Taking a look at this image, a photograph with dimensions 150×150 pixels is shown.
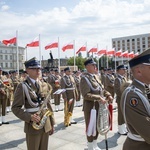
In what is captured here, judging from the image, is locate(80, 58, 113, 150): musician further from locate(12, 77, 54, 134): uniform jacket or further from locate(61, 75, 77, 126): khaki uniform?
locate(61, 75, 77, 126): khaki uniform

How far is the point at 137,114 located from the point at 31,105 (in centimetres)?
237

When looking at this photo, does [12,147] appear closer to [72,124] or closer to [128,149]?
[72,124]

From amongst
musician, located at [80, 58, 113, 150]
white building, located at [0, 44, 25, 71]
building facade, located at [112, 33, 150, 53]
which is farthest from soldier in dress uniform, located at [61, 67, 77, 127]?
building facade, located at [112, 33, 150, 53]

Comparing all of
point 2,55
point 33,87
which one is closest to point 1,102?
point 33,87

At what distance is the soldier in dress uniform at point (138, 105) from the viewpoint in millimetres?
2146

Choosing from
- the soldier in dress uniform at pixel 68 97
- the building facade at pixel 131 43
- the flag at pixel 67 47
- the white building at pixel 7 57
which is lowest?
the soldier in dress uniform at pixel 68 97

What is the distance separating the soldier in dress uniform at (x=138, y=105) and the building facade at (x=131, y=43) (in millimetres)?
120798

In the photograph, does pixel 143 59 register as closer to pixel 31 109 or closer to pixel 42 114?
pixel 42 114

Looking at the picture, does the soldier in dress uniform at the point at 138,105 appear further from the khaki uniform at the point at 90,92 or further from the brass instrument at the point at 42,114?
the khaki uniform at the point at 90,92

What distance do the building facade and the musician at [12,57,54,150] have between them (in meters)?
119

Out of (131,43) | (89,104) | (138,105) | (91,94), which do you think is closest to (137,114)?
(138,105)

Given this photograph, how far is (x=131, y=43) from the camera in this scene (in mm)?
124312

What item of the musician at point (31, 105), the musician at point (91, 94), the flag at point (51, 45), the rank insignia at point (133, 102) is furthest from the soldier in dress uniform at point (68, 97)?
the flag at point (51, 45)

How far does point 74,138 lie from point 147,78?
15.7 ft
